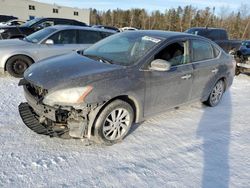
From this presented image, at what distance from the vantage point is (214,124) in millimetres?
4617

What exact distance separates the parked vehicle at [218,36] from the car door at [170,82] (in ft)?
29.9

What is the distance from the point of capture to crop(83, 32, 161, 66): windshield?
3877 millimetres

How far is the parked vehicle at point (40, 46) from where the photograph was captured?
260 inches

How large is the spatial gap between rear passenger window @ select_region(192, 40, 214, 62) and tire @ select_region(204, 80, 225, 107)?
0.72 m

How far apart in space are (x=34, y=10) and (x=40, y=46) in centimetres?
5012

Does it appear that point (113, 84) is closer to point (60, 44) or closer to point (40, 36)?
point (60, 44)

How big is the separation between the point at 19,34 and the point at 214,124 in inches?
350

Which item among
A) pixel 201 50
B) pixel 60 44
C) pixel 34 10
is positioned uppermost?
pixel 34 10

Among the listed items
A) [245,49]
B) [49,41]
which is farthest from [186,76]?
[245,49]

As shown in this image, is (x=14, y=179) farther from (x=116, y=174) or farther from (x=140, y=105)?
(x=140, y=105)

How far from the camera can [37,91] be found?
344 cm

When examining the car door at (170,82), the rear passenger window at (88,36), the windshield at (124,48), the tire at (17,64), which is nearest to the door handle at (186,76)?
the car door at (170,82)

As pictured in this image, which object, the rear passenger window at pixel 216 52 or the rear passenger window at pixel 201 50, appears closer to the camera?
the rear passenger window at pixel 201 50

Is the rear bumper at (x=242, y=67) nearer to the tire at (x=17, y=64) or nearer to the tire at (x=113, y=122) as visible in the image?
the tire at (x=113, y=122)
